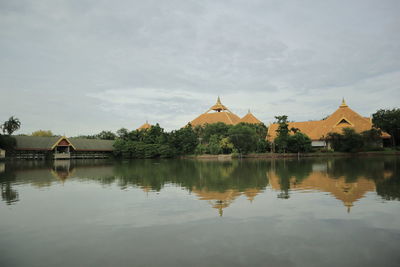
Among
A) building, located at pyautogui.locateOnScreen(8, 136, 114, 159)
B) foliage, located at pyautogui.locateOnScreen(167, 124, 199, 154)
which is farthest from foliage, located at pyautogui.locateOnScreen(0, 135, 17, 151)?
foliage, located at pyautogui.locateOnScreen(167, 124, 199, 154)

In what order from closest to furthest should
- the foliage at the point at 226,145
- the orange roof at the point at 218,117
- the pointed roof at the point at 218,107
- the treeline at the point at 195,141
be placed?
the treeline at the point at 195,141, the foliage at the point at 226,145, the orange roof at the point at 218,117, the pointed roof at the point at 218,107

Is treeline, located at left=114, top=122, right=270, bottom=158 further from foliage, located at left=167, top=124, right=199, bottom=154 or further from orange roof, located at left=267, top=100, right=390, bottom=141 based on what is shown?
orange roof, located at left=267, top=100, right=390, bottom=141

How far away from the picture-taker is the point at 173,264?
12.1ft

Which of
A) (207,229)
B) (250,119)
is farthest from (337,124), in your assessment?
(207,229)

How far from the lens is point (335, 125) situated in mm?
40906

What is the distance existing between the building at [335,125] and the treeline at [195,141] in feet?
24.1

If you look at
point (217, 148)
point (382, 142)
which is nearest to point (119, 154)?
point (217, 148)

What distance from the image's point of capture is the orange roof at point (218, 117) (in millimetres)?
53556

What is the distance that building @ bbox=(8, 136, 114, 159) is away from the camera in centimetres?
3834

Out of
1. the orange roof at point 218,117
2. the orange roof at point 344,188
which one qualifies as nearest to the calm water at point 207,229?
the orange roof at point 344,188

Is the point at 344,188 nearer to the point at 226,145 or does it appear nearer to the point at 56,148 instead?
the point at 226,145

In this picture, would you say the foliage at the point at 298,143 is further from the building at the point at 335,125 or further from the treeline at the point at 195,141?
the building at the point at 335,125

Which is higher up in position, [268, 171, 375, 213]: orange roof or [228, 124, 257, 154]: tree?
[228, 124, 257, 154]: tree

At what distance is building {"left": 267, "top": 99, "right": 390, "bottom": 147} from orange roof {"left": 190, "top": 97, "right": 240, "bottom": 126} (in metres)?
8.93
